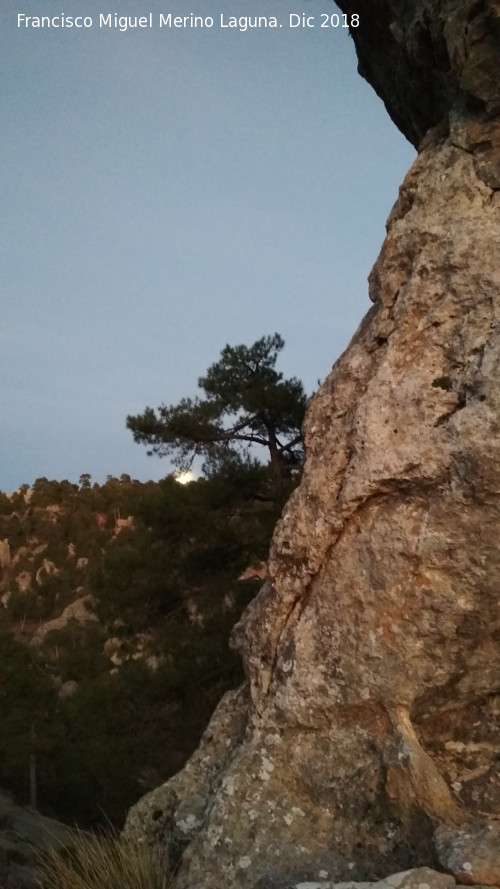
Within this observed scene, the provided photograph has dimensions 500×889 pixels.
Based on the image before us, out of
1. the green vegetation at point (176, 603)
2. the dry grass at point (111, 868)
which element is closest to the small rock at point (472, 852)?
the dry grass at point (111, 868)

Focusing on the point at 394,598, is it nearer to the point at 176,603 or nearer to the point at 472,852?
the point at 472,852

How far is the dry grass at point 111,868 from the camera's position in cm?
507

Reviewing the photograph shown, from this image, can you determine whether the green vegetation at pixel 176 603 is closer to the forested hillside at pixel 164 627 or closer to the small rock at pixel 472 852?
the forested hillside at pixel 164 627

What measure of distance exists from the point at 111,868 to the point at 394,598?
263 centimetres

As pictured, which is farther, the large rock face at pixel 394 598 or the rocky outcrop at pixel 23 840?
the rocky outcrop at pixel 23 840

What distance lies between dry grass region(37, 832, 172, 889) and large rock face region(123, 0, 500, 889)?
226mm

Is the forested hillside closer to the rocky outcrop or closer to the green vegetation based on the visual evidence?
the green vegetation

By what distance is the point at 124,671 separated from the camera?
42.6 ft

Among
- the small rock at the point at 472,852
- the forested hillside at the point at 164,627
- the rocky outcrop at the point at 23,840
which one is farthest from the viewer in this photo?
the forested hillside at the point at 164,627

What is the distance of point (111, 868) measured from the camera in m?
5.21

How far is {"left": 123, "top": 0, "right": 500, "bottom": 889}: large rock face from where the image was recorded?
4.98 meters

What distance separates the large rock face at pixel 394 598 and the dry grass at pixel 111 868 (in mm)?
226

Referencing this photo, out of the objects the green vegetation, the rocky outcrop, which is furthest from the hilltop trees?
the rocky outcrop

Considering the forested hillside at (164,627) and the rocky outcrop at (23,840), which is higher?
the forested hillside at (164,627)
